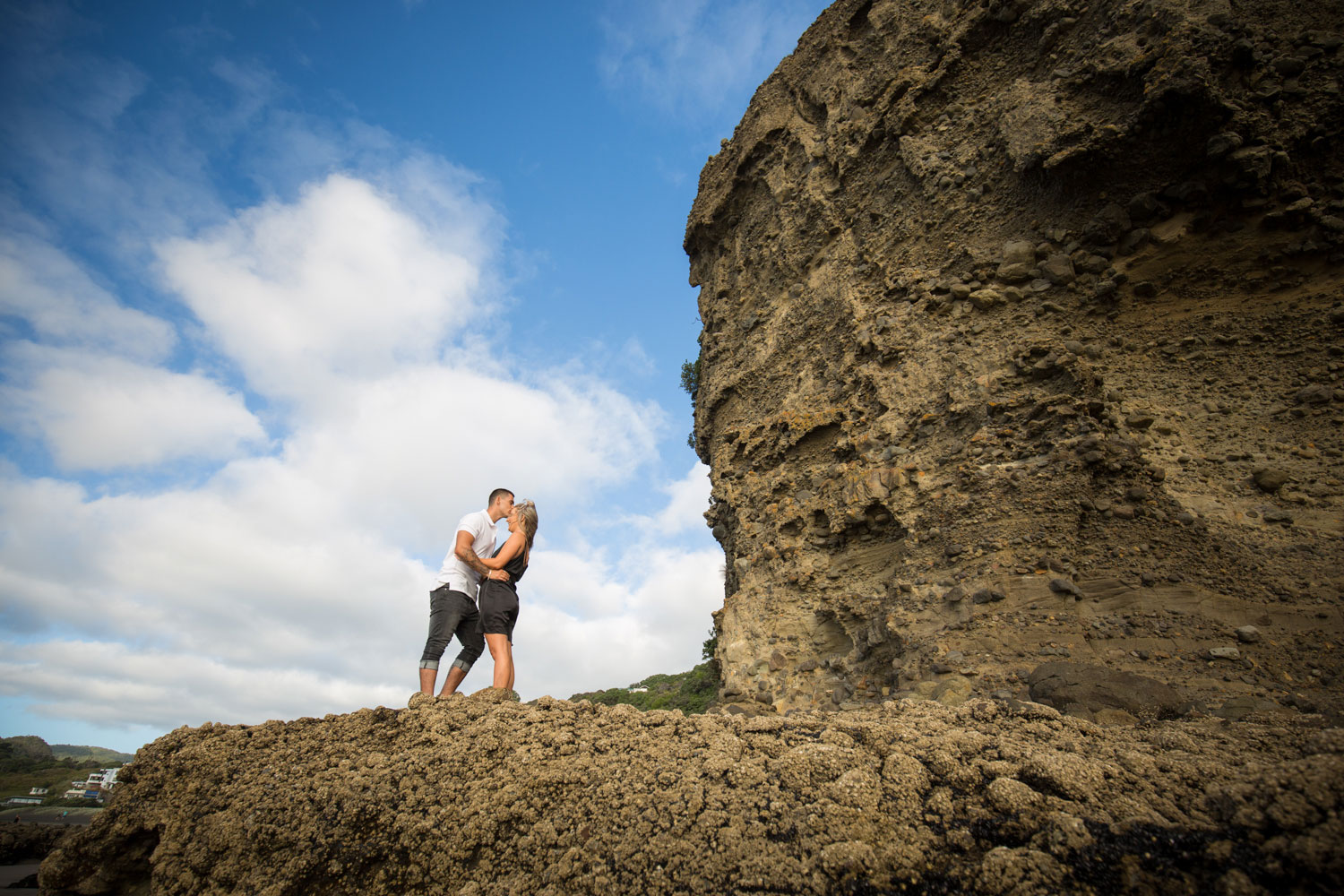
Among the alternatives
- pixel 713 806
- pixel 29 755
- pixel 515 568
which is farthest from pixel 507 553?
pixel 29 755

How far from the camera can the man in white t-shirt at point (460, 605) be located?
5.29 meters

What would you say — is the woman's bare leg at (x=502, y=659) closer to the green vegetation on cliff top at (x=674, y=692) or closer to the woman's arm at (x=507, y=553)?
the woman's arm at (x=507, y=553)

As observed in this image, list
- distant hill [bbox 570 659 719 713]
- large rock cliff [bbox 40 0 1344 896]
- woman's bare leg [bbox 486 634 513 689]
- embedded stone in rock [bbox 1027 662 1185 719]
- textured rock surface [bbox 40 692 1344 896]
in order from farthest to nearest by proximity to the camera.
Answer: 1. distant hill [bbox 570 659 719 713]
2. woman's bare leg [bbox 486 634 513 689]
3. embedded stone in rock [bbox 1027 662 1185 719]
4. large rock cliff [bbox 40 0 1344 896]
5. textured rock surface [bbox 40 692 1344 896]

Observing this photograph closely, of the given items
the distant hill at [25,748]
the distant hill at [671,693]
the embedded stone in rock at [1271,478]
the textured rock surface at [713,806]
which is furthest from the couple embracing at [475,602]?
the distant hill at [25,748]

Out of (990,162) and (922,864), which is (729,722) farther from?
(990,162)

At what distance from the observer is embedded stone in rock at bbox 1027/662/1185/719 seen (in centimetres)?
348

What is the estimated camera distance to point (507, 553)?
5.51 metres

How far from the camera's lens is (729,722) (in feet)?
10.8

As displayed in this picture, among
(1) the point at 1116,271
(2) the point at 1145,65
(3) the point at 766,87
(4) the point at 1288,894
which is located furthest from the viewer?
(3) the point at 766,87

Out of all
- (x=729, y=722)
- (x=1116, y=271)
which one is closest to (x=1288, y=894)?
(x=729, y=722)

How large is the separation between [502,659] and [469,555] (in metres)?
0.93

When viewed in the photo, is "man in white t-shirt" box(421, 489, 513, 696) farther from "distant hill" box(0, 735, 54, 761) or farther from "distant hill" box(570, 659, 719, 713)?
"distant hill" box(0, 735, 54, 761)

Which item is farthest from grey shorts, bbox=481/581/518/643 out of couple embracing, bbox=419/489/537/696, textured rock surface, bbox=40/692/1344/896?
textured rock surface, bbox=40/692/1344/896

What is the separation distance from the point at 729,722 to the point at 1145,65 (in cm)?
584
